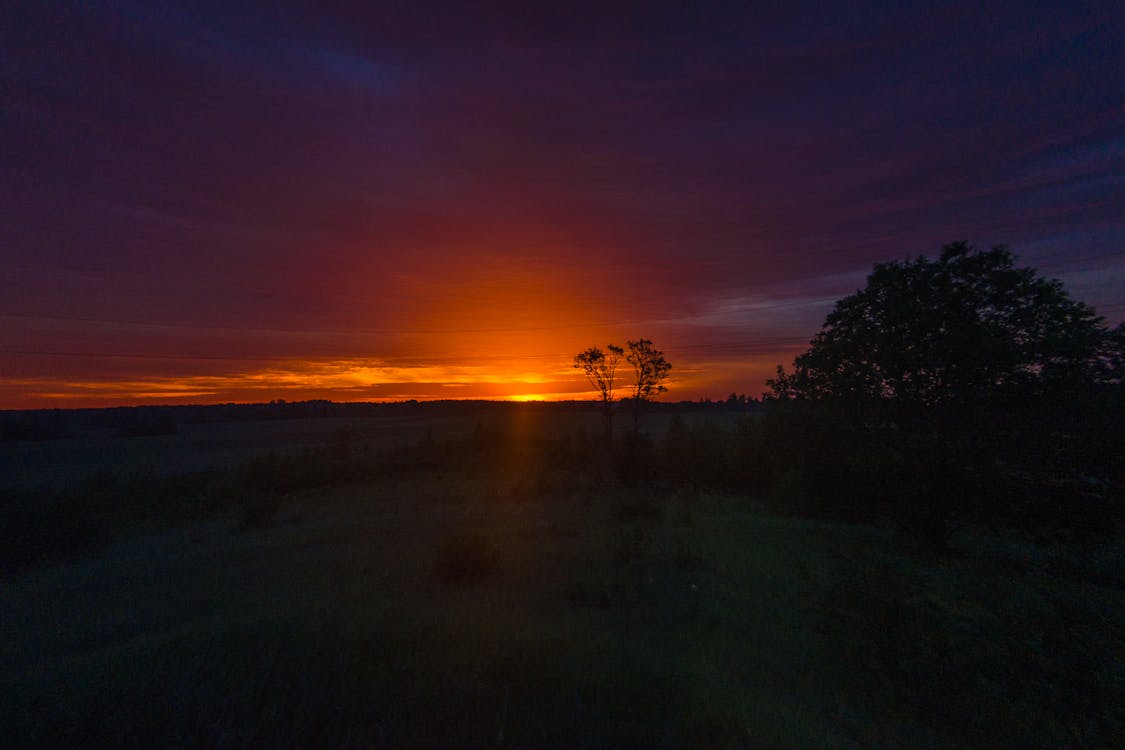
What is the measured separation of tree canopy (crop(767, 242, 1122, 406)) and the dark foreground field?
4.21 metres

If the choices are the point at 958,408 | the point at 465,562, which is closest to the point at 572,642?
the point at 465,562

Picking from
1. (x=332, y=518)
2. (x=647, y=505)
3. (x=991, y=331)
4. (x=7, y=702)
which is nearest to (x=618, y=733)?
(x=7, y=702)

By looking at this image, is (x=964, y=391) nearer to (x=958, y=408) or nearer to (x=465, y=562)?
(x=958, y=408)

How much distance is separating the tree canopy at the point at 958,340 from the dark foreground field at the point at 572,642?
4.21 meters

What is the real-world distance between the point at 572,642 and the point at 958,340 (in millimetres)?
11319

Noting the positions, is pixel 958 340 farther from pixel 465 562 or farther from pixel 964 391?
pixel 465 562

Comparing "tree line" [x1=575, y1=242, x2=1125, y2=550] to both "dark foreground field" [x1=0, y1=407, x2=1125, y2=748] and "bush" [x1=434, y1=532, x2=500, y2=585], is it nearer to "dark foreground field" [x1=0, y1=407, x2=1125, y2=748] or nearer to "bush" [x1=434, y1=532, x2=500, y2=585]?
"dark foreground field" [x1=0, y1=407, x2=1125, y2=748]

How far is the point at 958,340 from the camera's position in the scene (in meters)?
11.4

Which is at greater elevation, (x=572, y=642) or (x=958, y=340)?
(x=958, y=340)

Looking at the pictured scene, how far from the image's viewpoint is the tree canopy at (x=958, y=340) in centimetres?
1077

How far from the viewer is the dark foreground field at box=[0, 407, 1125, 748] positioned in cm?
578

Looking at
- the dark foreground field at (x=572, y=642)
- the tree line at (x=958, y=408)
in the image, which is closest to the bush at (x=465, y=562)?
the dark foreground field at (x=572, y=642)

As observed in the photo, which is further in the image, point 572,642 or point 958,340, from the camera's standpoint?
point 958,340

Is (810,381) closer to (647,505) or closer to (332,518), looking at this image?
(647,505)
